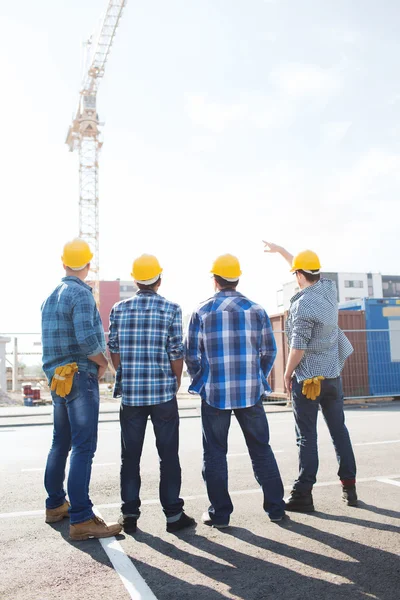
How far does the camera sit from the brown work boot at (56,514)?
158 inches

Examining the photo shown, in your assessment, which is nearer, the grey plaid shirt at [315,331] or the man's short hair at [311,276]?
the grey plaid shirt at [315,331]

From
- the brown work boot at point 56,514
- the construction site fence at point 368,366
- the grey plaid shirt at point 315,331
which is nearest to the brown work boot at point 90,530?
the brown work boot at point 56,514

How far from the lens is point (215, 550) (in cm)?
332

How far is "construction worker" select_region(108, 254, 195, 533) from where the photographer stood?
382 centimetres

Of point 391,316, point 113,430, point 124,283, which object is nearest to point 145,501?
point 113,430

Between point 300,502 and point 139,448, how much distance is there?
1.32m

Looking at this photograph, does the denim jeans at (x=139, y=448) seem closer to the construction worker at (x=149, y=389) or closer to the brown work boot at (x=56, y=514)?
the construction worker at (x=149, y=389)

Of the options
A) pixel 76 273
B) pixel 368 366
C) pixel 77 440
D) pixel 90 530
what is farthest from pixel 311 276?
pixel 368 366

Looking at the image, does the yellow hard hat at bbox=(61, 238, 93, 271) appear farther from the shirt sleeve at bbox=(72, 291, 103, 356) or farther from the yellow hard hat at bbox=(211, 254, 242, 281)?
the yellow hard hat at bbox=(211, 254, 242, 281)

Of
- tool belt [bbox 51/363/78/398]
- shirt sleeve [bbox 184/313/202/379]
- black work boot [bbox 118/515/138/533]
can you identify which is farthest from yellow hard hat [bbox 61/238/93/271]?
black work boot [bbox 118/515/138/533]

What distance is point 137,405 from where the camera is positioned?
382 centimetres

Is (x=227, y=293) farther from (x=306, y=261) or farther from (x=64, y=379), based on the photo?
(x=64, y=379)

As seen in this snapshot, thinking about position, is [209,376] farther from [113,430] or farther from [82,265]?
[113,430]

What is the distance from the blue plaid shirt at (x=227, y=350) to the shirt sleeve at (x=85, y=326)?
2.29ft
